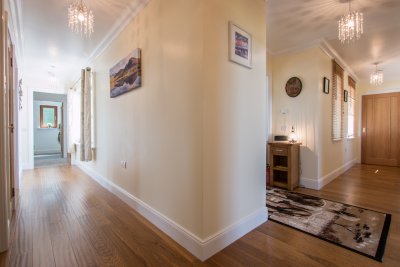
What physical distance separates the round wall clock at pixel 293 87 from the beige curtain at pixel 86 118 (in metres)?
3.97

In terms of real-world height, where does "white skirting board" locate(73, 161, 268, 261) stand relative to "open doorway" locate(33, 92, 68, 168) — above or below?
below

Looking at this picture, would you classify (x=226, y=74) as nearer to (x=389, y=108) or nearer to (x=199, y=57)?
(x=199, y=57)

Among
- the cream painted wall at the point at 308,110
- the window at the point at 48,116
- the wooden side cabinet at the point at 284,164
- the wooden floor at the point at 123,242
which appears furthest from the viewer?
the window at the point at 48,116

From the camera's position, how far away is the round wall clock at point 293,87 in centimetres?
366

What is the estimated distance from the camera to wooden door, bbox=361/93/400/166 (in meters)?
5.65

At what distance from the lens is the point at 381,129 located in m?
5.89

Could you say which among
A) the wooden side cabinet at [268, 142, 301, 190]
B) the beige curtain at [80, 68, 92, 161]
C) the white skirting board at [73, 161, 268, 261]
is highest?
the beige curtain at [80, 68, 92, 161]

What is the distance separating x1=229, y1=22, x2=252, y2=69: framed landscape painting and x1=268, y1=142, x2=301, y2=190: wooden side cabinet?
6.43 feet

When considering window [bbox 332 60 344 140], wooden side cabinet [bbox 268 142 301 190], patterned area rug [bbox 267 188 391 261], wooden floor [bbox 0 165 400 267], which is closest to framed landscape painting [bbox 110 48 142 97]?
wooden floor [bbox 0 165 400 267]

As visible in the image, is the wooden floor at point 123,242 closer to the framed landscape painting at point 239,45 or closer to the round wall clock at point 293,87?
the framed landscape painting at point 239,45

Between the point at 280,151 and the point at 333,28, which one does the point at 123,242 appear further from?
the point at 333,28

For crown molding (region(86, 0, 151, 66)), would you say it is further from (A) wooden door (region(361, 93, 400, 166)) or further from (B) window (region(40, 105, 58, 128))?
(A) wooden door (region(361, 93, 400, 166))

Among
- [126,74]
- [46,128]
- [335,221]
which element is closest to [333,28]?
[335,221]

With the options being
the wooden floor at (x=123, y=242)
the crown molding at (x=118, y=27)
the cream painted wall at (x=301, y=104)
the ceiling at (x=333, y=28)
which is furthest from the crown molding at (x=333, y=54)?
the crown molding at (x=118, y=27)
